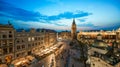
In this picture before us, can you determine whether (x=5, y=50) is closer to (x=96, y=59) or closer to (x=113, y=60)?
(x=96, y=59)

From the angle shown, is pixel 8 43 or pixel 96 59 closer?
pixel 96 59

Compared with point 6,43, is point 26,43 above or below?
below

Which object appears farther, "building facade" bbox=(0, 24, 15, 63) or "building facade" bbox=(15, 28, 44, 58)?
"building facade" bbox=(15, 28, 44, 58)

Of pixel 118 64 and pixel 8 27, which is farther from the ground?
pixel 8 27

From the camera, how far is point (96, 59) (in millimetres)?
24531

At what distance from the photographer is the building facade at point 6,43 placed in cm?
3616

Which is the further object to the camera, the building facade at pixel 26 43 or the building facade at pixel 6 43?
the building facade at pixel 26 43

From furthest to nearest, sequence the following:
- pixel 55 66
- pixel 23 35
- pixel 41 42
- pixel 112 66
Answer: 1. pixel 41 42
2. pixel 23 35
3. pixel 55 66
4. pixel 112 66

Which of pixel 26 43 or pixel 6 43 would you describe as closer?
pixel 6 43

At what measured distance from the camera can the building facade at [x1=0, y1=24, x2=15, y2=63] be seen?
36156 millimetres

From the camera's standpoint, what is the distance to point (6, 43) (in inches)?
1502

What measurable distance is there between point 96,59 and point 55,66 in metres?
14.0

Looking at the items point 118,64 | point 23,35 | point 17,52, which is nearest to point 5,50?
point 17,52

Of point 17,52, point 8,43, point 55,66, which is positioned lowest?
point 55,66
